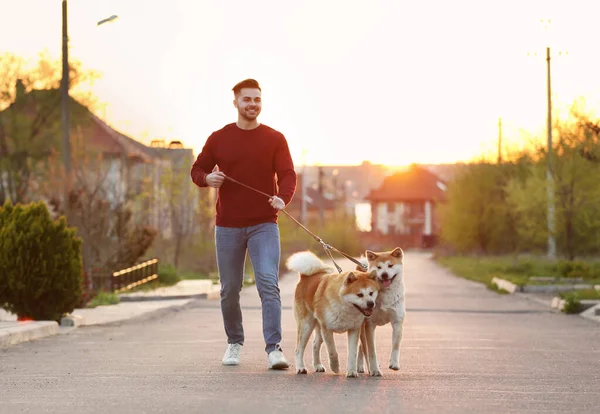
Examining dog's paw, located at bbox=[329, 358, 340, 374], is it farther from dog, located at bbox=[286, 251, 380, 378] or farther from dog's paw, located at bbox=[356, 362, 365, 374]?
dog's paw, located at bbox=[356, 362, 365, 374]

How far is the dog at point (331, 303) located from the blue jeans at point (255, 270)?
0.95ft

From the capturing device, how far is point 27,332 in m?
15.9

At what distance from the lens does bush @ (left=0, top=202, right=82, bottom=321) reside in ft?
56.6

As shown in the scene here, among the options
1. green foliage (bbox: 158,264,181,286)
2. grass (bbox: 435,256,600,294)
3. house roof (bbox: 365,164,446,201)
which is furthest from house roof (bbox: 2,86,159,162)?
house roof (bbox: 365,164,446,201)

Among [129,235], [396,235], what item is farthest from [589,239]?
[396,235]

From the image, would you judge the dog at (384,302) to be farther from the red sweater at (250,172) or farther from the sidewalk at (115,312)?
the sidewalk at (115,312)

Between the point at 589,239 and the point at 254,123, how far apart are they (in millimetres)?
37586

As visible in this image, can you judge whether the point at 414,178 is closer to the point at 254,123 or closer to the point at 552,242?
the point at 552,242

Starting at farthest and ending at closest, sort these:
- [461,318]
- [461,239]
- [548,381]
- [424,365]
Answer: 1. [461,239]
2. [461,318]
3. [424,365]
4. [548,381]

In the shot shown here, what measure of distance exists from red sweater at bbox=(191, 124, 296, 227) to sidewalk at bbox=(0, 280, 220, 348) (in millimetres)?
4831

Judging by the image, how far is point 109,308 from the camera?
23.7 metres

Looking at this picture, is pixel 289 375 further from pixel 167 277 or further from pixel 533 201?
pixel 533 201

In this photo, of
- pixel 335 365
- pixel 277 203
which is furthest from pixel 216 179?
pixel 335 365

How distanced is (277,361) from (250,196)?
1.40 m
